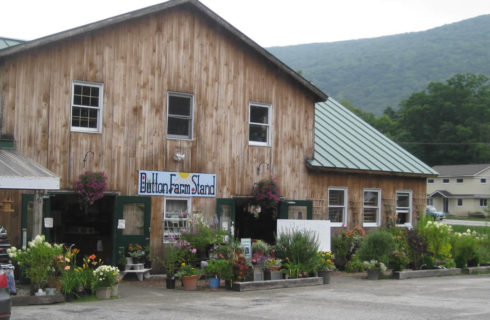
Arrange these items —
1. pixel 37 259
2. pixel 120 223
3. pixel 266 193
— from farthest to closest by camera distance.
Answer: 1. pixel 266 193
2. pixel 120 223
3. pixel 37 259

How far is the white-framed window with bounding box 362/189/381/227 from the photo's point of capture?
23.3 metres

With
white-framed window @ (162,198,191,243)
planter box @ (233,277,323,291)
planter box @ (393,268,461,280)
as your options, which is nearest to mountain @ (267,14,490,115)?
planter box @ (393,268,461,280)

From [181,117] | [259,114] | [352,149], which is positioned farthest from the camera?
[352,149]

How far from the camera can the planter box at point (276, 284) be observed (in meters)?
15.7

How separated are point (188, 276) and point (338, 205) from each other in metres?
8.17

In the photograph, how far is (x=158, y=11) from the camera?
60.4ft

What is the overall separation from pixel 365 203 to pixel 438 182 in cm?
6301

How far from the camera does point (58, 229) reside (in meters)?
21.1

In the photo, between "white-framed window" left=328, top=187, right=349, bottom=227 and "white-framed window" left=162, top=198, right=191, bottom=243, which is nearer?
"white-framed window" left=162, top=198, right=191, bottom=243

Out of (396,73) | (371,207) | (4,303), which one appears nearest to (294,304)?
(4,303)

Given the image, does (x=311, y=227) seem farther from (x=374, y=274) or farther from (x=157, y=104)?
(x=157, y=104)

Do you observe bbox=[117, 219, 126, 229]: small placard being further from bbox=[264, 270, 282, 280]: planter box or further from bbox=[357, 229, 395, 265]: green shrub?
bbox=[357, 229, 395, 265]: green shrub

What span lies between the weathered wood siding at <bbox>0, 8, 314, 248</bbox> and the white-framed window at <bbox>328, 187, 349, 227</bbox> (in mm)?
1639

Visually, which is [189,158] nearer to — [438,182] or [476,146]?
[438,182]
